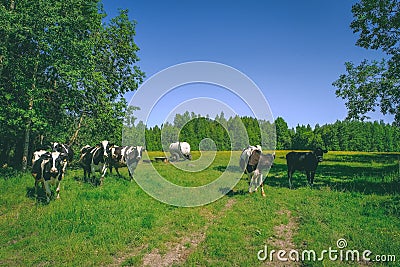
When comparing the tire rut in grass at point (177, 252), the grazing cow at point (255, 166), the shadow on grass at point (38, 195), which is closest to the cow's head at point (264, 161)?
the grazing cow at point (255, 166)

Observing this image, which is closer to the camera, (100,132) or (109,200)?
(109,200)

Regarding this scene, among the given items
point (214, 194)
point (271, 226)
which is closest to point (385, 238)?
point (271, 226)

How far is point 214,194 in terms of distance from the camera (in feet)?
42.2

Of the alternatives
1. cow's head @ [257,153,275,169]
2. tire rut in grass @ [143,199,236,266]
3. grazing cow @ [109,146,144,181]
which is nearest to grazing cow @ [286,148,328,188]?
cow's head @ [257,153,275,169]

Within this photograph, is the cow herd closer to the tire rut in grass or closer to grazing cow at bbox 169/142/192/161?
the tire rut in grass

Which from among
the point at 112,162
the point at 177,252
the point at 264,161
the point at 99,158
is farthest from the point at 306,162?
the point at 112,162

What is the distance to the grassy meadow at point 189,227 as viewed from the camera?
641 cm

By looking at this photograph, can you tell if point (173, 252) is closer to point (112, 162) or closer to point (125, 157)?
point (112, 162)

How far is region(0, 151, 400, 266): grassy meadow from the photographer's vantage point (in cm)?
641

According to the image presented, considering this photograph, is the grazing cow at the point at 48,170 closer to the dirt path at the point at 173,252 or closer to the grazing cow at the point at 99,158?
the grazing cow at the point at 99,158


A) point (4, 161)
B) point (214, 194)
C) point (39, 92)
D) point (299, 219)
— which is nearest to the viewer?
point (299, 219)

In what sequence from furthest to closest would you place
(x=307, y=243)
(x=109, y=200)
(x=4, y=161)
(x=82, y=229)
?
(x=4, y=161) → (x=109, y=200) → (x=82, y=229) → (x=307, y=243)

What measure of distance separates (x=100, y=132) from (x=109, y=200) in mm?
13421

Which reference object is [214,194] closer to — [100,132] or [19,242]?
[19,242]
